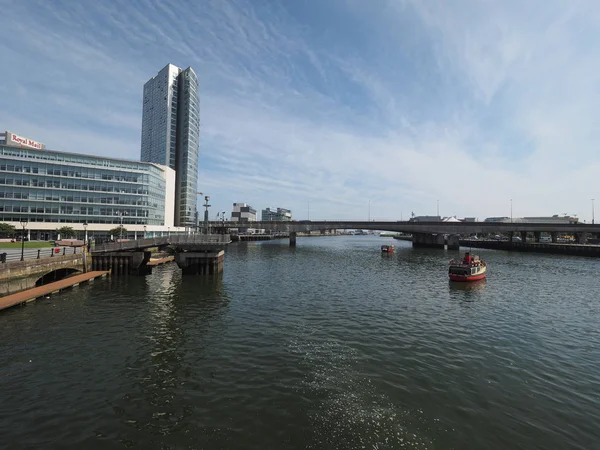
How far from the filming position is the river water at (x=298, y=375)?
1127 centimetres

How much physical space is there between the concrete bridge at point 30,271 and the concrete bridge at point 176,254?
4.79 meters

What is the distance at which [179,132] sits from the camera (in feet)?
594

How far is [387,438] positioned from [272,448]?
13.5 ft

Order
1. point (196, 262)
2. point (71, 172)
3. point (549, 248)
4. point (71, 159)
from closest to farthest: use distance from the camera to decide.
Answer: point (196, 262) → point (71, 172) → point (71, 159) → point (549, 248)

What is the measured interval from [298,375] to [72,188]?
383 feet

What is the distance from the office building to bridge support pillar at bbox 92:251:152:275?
4186 centimetres

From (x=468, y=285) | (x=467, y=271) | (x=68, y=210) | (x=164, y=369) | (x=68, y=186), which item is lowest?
(x=164, y=369)

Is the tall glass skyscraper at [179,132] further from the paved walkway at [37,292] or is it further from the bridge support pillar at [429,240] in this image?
the paved walkway at [37,292]

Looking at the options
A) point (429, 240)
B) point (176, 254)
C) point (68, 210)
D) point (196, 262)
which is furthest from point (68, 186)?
point (429, 240)

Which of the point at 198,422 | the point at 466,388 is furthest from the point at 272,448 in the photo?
the point at 466,388

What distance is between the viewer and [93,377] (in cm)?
1518

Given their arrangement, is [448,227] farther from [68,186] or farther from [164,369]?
[68,186]

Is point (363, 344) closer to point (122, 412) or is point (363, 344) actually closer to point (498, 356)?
point (498, 356)

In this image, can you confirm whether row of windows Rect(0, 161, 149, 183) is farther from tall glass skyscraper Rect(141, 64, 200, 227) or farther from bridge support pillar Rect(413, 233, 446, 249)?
bridge support pillar Rect(413, 233, 446, 249)
